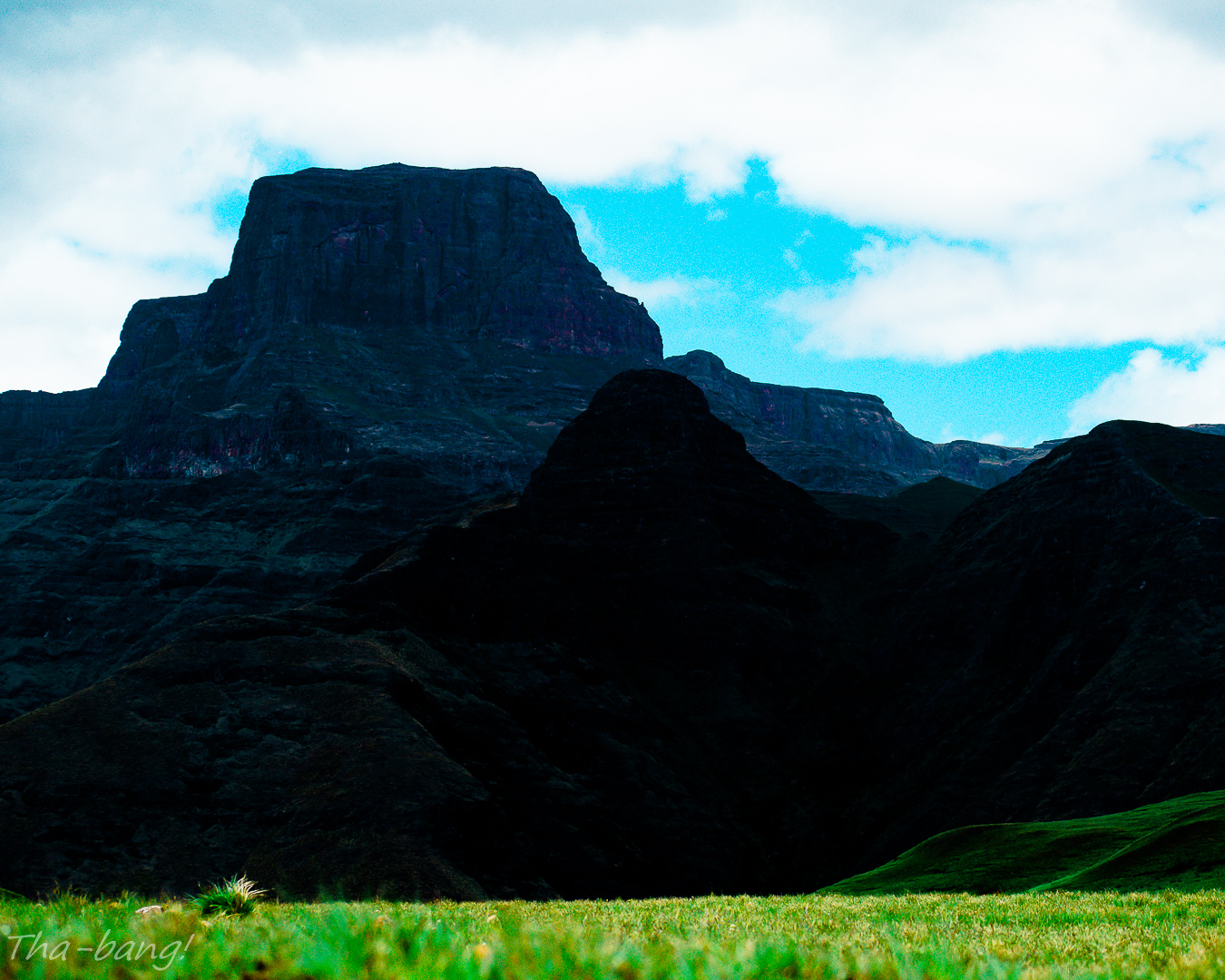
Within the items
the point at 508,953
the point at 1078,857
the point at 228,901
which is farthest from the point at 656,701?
the point at 508,953

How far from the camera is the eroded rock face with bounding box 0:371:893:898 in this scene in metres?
91.4

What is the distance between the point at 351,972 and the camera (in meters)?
6.41

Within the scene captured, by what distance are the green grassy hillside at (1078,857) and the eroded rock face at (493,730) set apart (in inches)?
1489

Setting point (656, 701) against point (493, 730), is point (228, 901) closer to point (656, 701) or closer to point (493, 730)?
point (493, 730)

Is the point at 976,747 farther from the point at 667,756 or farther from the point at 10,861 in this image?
the point at 10,861

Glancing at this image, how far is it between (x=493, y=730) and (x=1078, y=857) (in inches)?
2948

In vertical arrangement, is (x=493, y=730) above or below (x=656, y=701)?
above

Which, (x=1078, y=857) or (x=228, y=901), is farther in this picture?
(x=1078, y=857)

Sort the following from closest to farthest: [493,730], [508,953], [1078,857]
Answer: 1. [508,953]
2. [1078,857]
3. [493,730]

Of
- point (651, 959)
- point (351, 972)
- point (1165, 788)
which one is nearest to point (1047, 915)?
point (651, 959)

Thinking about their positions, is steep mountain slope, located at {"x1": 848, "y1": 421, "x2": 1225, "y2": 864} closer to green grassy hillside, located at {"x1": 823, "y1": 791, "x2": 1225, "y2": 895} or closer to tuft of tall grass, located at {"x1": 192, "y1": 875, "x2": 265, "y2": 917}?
green grassy hillside, located at {"x1": 823, "y1": 791, "x2": 1225, "y2": 895}

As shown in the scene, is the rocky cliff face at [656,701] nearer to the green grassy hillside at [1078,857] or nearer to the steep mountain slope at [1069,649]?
the steep mountain slope at [1069,649]

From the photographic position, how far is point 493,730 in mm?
119250

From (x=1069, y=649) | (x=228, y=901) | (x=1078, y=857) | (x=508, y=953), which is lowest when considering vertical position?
(x=1078, y=857)
